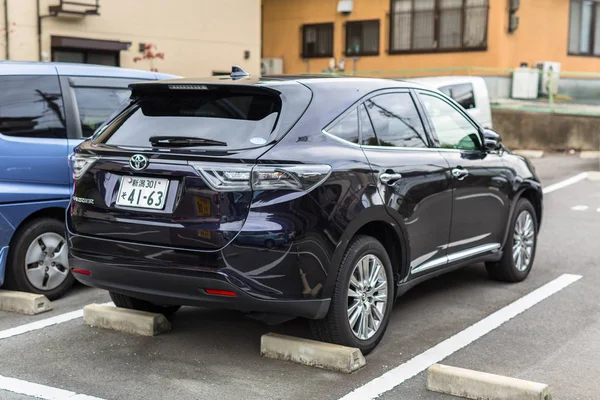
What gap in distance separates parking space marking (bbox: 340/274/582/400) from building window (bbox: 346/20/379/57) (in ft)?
60.5

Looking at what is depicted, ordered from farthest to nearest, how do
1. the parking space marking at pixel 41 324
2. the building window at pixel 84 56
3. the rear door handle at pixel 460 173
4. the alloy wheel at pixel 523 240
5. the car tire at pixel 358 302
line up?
1. the building window at pixel 84 56
2. the alloy wheel at pixel 523 240
3. the rear door handle at pixel 460 173
4. the parking space marking at pixel 41 324
5. the car tire at pixel 358 302

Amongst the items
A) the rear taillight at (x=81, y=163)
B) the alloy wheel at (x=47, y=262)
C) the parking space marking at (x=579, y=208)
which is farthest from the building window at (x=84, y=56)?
the rear taillight at (x=81, y=163)

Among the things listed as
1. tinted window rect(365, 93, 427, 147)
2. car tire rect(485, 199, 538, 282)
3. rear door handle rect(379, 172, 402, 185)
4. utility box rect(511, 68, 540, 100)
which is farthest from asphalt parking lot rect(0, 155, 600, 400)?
utility box rect(511, 68, 540, 100)

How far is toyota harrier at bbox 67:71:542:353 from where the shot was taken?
4402 mm

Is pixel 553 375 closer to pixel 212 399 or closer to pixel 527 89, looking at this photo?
pixel 212 399

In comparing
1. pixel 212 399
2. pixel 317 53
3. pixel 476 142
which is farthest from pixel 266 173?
pixel 317 53

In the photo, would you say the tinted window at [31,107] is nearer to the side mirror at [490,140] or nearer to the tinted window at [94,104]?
the tinted window at [94,104]

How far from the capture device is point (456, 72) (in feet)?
72.9

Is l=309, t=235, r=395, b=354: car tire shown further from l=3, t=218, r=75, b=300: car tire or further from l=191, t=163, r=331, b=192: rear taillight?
l=3, t=218, r=75, b=300: car tire

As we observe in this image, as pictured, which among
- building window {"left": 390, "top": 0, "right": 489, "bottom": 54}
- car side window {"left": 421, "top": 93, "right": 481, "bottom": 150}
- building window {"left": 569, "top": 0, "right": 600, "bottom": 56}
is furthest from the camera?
building window {"left": 569, "top": 0, "right": 600, "bottom": 56}

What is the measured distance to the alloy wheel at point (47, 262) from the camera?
247 inches

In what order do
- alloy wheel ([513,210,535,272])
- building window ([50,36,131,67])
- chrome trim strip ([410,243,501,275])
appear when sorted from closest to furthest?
chrome trim strip ([410,243,501,275]), alloy wheel ([513,210,535,272]), building window ([50,36,131,67])

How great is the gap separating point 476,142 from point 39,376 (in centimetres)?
375

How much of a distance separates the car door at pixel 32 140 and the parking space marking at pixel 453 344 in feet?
10.2
